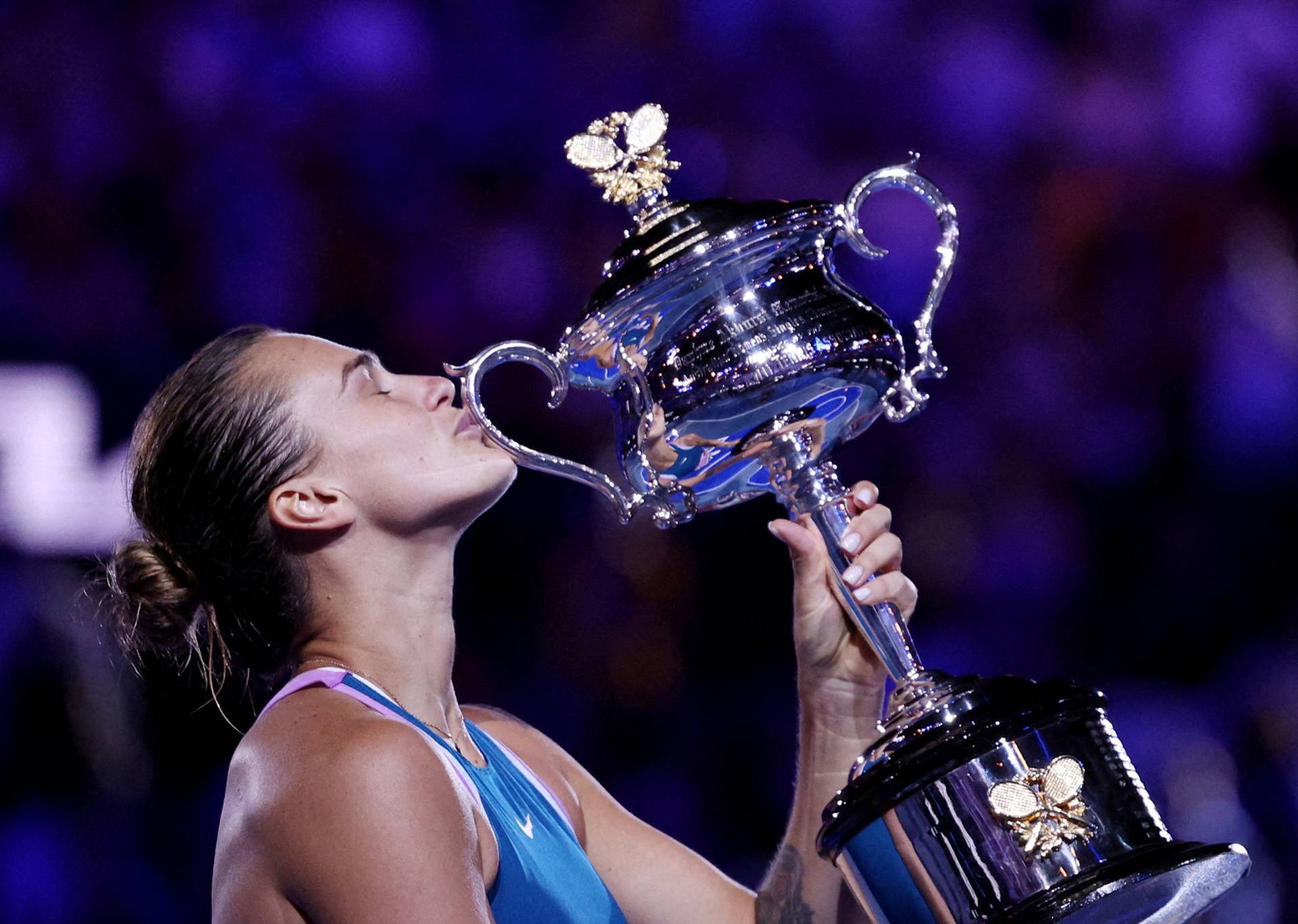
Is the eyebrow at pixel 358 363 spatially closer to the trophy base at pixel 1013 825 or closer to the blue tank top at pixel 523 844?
the blue tank top at pixel 523 844

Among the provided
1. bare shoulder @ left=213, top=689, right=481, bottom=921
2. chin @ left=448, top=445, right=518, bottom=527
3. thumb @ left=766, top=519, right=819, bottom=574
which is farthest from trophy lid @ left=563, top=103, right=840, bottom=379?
bare shoulder @ left=213, top=689, right=481, bottom=921

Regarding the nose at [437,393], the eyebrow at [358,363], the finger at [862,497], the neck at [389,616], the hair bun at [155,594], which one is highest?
the eyebrow at [358,363]

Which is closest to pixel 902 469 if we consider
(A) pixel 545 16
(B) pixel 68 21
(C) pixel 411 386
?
(A) pixel 545 16

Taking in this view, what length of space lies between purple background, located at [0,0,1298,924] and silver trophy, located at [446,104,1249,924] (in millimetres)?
1411

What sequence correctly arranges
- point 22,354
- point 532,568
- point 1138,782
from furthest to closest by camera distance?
point 532,568 < point 22,354 < point 1138,782

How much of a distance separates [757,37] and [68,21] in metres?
1.29

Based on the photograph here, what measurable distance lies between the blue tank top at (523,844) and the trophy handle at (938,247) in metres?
0.51

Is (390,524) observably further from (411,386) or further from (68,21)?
(68,21)

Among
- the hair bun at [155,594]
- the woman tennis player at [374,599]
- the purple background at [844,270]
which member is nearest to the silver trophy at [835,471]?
the woman tennis player at [374,599]

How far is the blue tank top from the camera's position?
123 centimetres

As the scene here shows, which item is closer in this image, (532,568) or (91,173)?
(91,173)

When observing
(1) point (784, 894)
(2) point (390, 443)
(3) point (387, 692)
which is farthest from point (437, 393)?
(1) point (784, 894)

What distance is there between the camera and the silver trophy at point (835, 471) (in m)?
1.09

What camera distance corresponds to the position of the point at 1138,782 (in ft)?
3.79
